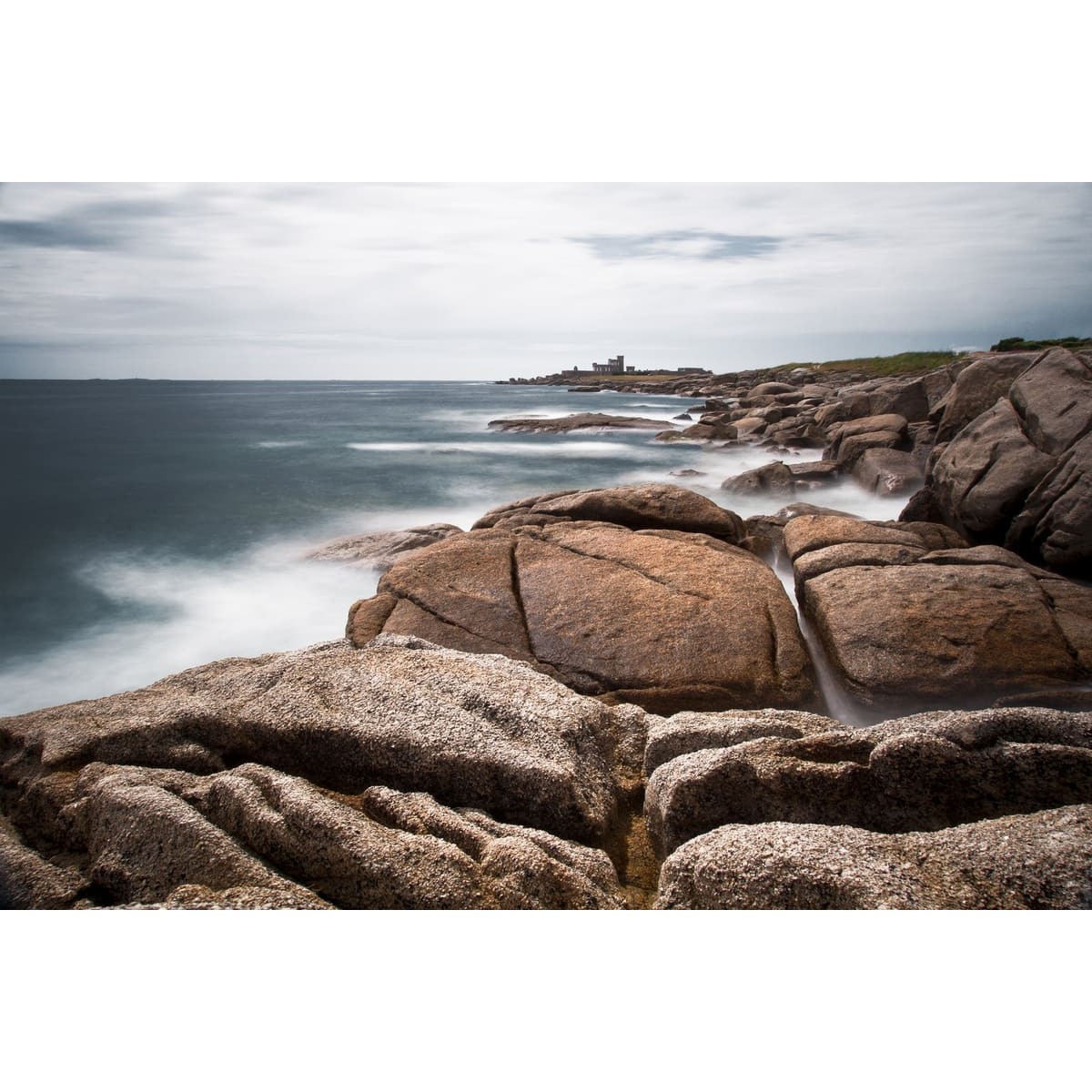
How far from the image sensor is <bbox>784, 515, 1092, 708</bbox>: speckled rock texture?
A: 3.82 m

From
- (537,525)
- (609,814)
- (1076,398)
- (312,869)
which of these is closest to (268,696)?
(312,869)

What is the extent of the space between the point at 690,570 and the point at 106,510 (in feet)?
15.0

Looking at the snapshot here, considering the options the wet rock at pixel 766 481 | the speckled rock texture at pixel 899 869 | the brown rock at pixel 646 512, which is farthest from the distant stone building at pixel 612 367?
the speckled rock texture at pixel 899 869

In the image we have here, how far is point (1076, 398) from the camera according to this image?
17.8ft

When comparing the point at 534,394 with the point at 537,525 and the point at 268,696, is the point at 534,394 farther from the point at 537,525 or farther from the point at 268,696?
the point at 268,696

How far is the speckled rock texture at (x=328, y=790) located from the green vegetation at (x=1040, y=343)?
14.6 ft

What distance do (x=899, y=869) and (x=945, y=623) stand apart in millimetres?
2445

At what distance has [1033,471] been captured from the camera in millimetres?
5391

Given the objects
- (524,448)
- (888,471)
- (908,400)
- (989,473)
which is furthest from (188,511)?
(908,400)

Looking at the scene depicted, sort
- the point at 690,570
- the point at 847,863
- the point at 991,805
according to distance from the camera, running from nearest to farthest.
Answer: the point at 847,863 < the point at 991,805 < the point at 690,570

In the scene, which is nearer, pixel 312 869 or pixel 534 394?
pixel 312 869

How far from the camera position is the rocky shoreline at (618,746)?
7.17 ft

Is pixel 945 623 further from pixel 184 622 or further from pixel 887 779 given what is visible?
pixel 184 622

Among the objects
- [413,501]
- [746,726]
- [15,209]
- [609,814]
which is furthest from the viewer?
[413,501]
